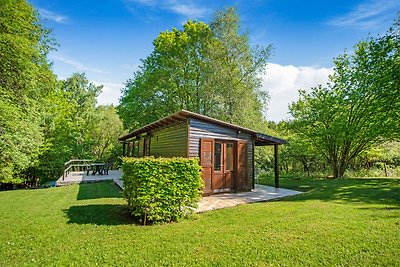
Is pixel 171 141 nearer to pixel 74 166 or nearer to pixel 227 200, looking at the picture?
pixel 227 200

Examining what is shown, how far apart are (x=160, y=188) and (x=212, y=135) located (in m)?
3.62

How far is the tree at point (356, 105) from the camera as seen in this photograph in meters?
12.7

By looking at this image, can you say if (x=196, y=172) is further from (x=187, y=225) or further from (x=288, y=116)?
(x=288, y=116)

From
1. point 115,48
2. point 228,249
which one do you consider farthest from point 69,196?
point 115,48

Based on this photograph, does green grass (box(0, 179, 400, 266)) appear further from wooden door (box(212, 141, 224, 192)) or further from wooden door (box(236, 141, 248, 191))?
wooden door (box(236, 141, 248, 191))

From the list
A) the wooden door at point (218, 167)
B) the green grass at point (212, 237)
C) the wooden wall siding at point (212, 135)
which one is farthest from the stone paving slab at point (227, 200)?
the wooden wall siding at point (212, 135)

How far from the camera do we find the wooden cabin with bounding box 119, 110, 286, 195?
26.0 ft

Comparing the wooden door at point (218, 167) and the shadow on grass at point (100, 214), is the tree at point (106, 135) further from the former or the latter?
the shadow on grass at point (100, 214)

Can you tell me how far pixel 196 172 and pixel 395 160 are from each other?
74.7ft

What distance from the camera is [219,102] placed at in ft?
50.3

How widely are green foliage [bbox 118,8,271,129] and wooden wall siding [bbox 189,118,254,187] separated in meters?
5.00

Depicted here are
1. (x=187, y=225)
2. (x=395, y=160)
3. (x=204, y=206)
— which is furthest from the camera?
(x=395, y=160)

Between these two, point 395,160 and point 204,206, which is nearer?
point 204,206

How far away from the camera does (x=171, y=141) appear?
9375mm
